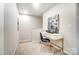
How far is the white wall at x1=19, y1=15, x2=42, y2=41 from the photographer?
6.55 ft

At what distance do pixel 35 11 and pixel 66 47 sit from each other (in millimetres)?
1149

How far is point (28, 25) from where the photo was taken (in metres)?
2.05

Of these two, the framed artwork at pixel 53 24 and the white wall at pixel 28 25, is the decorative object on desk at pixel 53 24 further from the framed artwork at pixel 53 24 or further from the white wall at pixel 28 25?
the white wall at pixel 28 25

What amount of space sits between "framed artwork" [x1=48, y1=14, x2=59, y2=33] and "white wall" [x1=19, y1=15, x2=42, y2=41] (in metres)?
0.31

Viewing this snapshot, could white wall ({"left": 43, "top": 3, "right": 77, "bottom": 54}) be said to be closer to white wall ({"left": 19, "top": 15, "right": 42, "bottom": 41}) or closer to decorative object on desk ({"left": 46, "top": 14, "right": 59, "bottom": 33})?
decorative object on desk ({"left": 46, "top": 14, "right": 59, "bottom": 33})

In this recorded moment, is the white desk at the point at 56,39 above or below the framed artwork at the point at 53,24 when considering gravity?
below

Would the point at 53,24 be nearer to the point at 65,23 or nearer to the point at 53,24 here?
the point at 53,24

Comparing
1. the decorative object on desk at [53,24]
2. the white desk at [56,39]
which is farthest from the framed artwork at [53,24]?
the white desk at [56,39]

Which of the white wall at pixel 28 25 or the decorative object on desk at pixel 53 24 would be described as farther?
the decorative object on desk at pixel 53 24

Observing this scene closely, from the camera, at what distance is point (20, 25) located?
6.49 ft

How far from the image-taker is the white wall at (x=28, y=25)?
2.00 metres

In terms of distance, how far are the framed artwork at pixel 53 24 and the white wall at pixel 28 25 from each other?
12.2 inches
